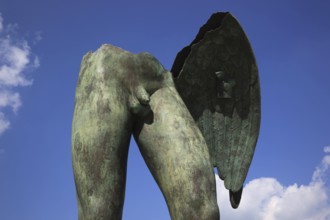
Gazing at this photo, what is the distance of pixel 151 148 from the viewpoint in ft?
14.1

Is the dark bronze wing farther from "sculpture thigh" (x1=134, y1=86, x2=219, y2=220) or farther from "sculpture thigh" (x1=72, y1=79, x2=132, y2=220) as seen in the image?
"sculpture thigh" (x1=72, y1=79, x2=132, y2=220)

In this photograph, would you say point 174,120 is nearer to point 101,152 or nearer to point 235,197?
point 101,152

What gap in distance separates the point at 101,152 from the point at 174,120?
0.66m

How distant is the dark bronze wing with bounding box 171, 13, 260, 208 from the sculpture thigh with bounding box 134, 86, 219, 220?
2.39 ft

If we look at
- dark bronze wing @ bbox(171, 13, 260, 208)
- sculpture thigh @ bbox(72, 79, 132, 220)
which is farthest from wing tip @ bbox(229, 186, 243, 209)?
sculpture thigh @ bbox(72, 79, 132, 220)

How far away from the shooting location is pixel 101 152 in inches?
163

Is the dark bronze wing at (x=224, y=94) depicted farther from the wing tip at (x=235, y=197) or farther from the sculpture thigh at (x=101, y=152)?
the sculpture thigh at (x=101, y=152)

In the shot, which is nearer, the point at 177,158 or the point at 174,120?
the point at 177,158

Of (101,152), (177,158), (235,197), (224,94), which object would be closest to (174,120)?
(177,158)

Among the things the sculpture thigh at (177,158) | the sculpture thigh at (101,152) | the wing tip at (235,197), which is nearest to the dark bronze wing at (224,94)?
the wing tip at (235,197)

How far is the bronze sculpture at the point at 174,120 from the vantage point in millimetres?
4082

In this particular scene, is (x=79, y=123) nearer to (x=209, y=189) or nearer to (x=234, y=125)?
(x=209, y=189)

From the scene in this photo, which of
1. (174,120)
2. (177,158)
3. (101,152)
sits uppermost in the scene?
(174,120)

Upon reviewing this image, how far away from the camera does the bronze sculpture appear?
161 inches
